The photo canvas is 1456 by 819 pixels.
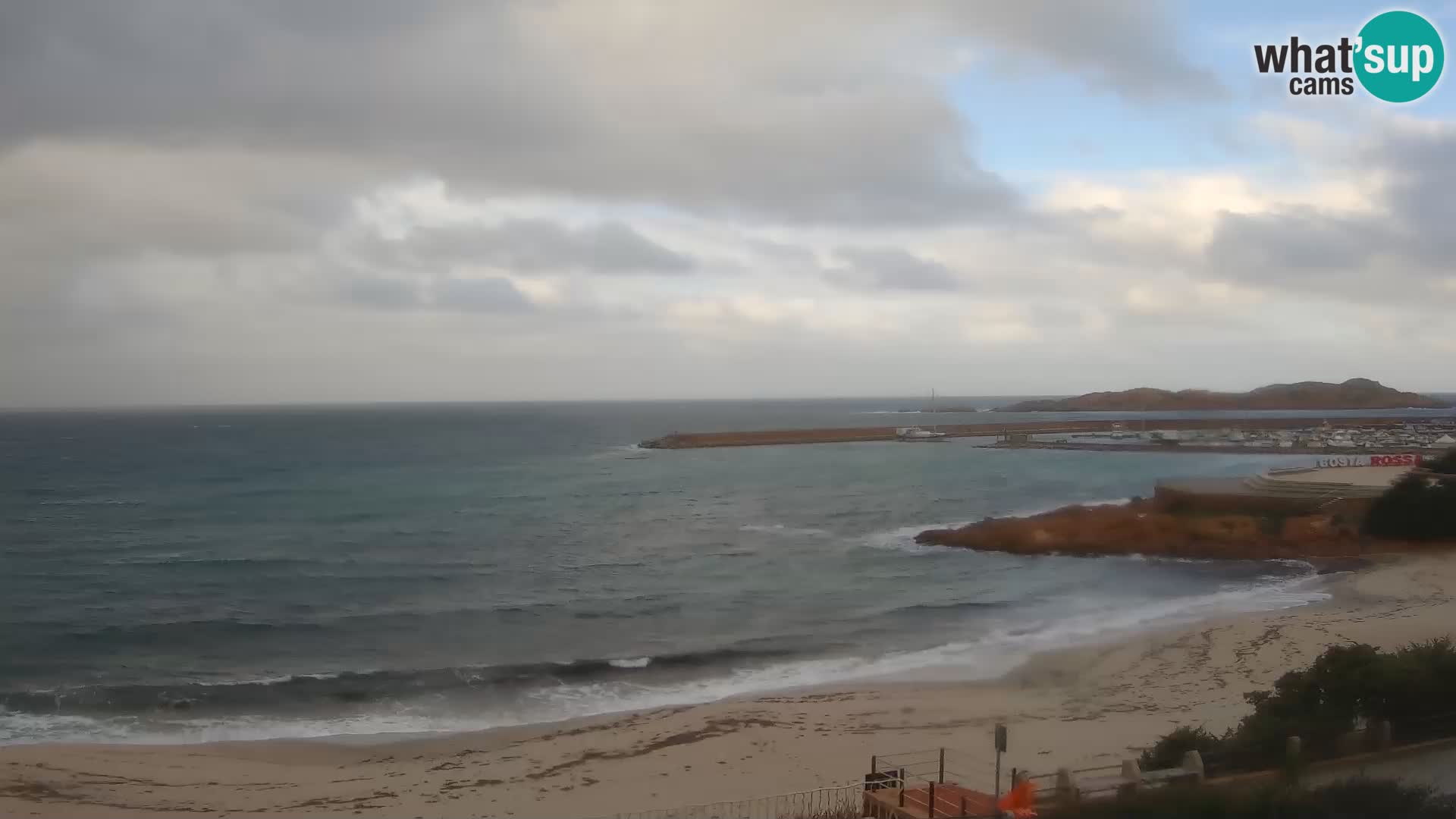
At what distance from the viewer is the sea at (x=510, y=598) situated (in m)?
19.1

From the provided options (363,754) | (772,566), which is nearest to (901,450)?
(772,566)

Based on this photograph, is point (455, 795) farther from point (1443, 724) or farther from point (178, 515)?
point (178, 515)

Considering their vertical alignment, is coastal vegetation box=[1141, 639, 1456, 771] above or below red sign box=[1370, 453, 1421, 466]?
below

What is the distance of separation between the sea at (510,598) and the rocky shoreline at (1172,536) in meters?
1.56

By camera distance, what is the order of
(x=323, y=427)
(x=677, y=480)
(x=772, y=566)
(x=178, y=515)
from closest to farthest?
(x=772, y=566) < (x=178, y=515) < (x=677, y=480) < (x=323, y=427)

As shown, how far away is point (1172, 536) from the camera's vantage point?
116ft

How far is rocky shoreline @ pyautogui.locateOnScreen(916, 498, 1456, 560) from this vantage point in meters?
33.2

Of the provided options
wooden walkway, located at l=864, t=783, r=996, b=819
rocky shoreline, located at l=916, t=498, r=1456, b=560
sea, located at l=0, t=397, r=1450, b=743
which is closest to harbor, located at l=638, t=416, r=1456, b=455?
sea, located at l=0, t=397, r=1450, b=743

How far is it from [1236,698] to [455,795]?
1350 centimetres

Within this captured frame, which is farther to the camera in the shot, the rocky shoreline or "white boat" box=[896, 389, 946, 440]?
"white boat" box=[896, 389, 946, 440]

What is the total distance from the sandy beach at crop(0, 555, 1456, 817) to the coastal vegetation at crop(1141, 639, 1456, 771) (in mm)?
2977

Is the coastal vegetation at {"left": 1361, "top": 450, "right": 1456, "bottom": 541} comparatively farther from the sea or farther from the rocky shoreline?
the sea

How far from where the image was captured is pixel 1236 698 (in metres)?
16.5

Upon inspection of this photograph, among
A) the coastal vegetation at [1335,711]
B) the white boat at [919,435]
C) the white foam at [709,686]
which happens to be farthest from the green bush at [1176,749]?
the white boat at [919,435]
